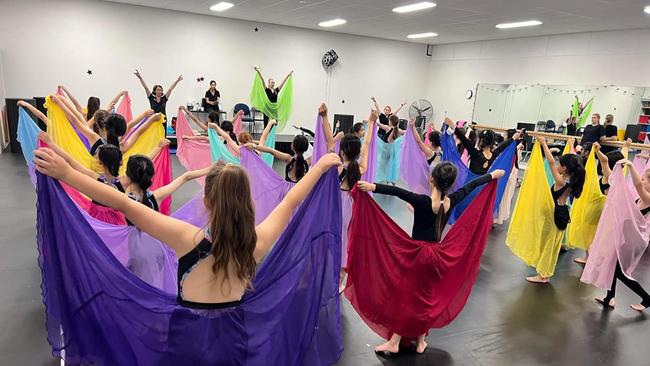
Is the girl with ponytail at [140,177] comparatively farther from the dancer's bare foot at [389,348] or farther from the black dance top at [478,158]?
the black dance top at [478,158]

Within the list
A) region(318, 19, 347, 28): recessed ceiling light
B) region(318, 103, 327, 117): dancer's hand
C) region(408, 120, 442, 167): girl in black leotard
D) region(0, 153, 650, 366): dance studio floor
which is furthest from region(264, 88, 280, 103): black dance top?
region(318, 103, 327, 117): dancer's hand

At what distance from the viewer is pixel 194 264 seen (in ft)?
4.45

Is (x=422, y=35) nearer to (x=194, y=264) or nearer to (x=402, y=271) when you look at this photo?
(x=402, y=271)

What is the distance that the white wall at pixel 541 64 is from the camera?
846 centimetres

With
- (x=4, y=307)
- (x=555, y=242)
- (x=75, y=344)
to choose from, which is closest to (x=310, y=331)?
(x=75, y=344)

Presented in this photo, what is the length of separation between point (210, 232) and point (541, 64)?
1105cm

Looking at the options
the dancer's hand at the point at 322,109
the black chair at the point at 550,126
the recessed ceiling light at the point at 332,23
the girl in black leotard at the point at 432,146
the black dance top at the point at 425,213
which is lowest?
the black dance top at the point at 425,213

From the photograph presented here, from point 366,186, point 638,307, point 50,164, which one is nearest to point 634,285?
point 638,307

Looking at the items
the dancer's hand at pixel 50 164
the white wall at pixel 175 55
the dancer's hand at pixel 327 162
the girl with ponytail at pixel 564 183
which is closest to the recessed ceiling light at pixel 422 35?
the white wall at pixel 175 55

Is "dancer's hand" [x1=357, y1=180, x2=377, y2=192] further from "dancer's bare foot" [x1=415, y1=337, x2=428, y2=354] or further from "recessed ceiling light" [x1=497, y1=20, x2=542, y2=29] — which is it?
"recessed ceiling light" [x1=497, y1=20, x2=542, y2=29]

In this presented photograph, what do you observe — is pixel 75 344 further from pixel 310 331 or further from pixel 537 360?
A: pixel 537 360

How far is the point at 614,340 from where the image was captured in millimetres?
2928

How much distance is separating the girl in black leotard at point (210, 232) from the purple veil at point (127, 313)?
10 centimetres

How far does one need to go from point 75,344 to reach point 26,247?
3.01m
